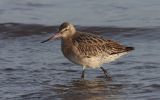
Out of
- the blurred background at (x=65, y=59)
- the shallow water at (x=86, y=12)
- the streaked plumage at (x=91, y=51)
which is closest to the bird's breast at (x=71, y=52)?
the streaked plumage at (x=91, y=51)

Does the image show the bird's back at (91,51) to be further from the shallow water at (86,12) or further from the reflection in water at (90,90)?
the shallow water at (86,12)

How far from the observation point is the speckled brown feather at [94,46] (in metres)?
10.8

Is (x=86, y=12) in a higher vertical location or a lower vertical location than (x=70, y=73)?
higher

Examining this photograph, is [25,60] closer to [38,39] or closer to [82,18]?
[38,39]

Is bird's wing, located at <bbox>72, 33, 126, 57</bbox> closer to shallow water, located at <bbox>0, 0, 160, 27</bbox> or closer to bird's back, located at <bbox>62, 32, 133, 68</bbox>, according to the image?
bird's back, located at <bbox>62, 32, 133, 68</bbox>

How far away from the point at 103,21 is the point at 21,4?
264cm

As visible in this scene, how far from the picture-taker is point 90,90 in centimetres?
1018

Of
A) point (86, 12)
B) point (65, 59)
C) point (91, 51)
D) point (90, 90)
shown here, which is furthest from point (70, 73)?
point (86, 12)

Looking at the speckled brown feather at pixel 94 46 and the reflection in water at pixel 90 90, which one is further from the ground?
the speckled brown feather at pixel 94 46

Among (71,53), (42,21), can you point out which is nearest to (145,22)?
(42,21)

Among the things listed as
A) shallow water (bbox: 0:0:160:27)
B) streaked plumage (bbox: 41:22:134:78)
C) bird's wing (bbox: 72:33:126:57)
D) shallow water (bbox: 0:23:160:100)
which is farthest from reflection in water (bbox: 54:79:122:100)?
shallow water (bbox: 0:0:160:27)

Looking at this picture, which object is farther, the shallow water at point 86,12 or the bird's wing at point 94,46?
the shallow water at point 86,12

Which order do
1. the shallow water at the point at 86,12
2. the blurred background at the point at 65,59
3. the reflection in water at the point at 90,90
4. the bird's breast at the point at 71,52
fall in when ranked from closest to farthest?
the reflection in water at the point at 90,90 → the blurred background at the point at 65,59 → the bird's breast at the point at 71,52 → the shallow water at the point at 86,12

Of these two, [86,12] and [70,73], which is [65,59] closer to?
[70,73]
